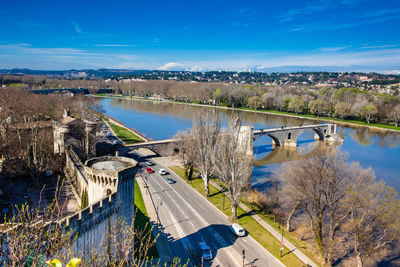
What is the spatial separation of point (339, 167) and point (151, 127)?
152 ft

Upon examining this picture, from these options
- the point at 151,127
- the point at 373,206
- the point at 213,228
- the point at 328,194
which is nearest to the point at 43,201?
the point at 213,228

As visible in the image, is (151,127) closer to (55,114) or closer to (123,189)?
(55,114)

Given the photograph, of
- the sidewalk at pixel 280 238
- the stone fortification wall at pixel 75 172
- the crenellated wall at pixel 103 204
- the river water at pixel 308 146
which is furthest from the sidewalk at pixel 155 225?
the river water at pixel 308 146

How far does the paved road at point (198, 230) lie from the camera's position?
52.2ft

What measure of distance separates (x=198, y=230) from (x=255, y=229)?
3.99m

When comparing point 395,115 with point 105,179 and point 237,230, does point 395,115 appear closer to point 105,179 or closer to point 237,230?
point 237,230

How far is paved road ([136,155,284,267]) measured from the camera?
1592cm

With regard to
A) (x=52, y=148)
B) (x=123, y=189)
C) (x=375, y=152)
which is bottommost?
(x=375, y=152)

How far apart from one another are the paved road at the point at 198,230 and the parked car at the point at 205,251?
1.01ft

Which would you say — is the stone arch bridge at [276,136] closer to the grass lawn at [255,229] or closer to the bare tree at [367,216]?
the grass lawn at [255,229]

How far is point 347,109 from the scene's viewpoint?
77062mm

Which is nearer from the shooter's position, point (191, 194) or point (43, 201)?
point (43, 201)

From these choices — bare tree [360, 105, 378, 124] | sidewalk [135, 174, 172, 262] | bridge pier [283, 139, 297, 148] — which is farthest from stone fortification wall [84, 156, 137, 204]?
bare tree [360, 105, 378, 124]

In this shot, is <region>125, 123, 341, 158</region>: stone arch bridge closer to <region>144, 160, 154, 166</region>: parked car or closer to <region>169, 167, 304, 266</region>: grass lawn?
<region>144, 160, 154, 166</region>: parked car
